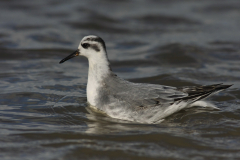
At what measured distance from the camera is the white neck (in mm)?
7355

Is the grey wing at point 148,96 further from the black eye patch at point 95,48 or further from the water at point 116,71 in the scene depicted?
the black eye patch at point 95,48

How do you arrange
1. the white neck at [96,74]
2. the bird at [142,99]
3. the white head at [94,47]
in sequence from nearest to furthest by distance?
the bird at [142,99], the white neck at [96,74], the white head at [94,47]

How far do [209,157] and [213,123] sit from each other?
58.6 inches

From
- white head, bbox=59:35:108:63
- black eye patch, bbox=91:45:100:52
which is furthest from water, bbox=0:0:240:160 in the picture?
black eye patch, bbox=91:45:100:52

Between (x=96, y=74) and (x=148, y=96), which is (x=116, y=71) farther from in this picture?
(x=148, y=96)

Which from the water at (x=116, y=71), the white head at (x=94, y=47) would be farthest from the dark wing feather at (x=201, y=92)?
the white head at (x=94, y=47)

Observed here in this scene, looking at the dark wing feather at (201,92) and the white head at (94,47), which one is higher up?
the white head at (94,47)

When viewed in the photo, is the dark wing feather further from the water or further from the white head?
the white head

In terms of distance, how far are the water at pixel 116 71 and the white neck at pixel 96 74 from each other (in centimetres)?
35

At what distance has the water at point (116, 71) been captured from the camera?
224 inches

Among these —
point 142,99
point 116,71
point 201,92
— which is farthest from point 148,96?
point 116,71

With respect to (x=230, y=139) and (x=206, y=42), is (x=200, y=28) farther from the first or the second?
(x=230, y=139)

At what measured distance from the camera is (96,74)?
7.54m

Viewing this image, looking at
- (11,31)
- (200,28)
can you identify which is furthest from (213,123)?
(11,31)
